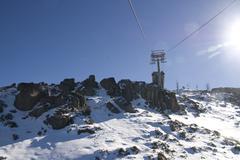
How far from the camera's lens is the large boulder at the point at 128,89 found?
206 feet

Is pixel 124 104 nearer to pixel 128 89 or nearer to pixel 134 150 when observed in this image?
pixel 128 89

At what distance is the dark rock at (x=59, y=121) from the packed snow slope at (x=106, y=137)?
0.58 metres

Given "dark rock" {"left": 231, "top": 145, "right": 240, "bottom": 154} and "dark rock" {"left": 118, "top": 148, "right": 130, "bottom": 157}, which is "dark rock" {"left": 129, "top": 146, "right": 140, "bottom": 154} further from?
"dark rock" {"left": 231, "top": 145, "right": 240, "bottom": 154}

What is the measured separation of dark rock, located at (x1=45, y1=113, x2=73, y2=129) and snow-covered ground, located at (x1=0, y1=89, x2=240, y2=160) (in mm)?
807

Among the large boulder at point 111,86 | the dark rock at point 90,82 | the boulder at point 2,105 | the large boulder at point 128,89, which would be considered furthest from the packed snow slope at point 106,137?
the dark rock at point 90,82

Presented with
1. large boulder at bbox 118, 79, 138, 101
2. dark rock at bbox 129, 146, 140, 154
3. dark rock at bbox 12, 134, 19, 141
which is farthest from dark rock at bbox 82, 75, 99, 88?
dark rock at bbox 129, 146, 140, 154

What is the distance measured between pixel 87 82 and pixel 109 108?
1162cm

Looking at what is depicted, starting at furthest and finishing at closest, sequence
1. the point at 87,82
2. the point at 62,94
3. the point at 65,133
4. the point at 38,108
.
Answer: the point at 87,82 < the point at 62,94 < the point at 38,108 < the point at 65,133

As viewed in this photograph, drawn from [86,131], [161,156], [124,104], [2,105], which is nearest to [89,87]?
[124,104]

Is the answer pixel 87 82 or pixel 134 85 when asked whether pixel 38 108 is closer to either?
pixel 87 82

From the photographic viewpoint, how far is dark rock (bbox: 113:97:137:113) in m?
56.0

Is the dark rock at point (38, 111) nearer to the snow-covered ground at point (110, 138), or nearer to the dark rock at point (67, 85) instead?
the snow-covered ground at point (110, 138)

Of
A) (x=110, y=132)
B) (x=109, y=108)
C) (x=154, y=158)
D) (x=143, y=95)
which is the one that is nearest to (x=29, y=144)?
(x=110, y=132)

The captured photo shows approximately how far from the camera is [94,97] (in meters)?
58.9
